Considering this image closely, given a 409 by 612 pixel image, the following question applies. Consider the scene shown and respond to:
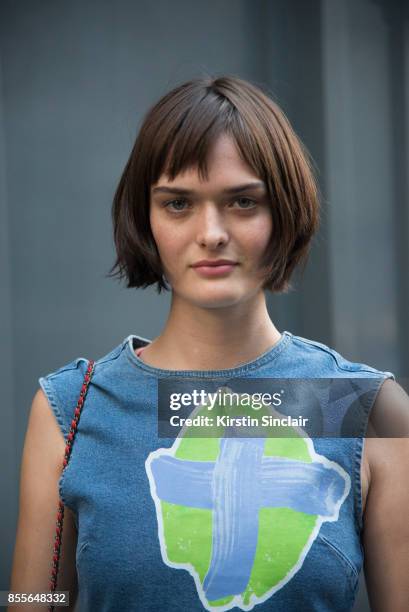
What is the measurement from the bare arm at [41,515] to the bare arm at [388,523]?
0.69m

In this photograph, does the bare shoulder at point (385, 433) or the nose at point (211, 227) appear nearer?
the nose at point (211, 227)

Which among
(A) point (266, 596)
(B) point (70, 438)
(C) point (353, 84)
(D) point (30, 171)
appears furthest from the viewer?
(C) point (353, 84)

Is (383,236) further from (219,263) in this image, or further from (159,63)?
(219,263)

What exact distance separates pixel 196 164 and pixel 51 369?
172 centimetres

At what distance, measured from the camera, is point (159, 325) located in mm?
3578

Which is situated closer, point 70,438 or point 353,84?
point 70,438

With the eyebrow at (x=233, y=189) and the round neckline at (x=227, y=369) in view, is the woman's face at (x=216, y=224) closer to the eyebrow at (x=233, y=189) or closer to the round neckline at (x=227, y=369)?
the eyebrow at (x=233, y=189)

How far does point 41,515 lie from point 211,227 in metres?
0.78

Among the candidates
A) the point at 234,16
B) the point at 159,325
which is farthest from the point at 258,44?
the point at 159,325

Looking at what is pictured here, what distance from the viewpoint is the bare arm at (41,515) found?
2.03 meters

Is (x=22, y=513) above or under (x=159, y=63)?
under

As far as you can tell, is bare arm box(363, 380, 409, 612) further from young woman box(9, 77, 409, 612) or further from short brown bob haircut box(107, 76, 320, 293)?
short brown bob haircut box(107, 76, 320, 293)

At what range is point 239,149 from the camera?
1878 millimetres

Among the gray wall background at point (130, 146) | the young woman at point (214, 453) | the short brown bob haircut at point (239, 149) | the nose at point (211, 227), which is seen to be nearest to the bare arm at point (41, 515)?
the young woman at point (214, 453)
